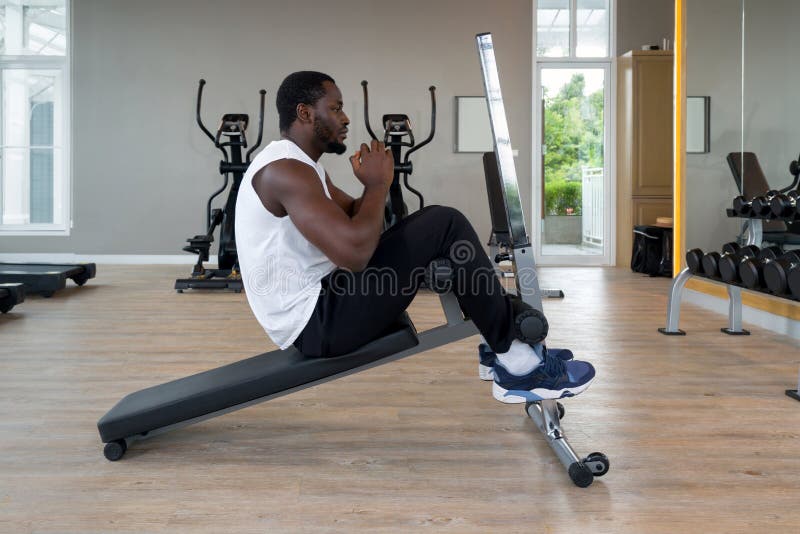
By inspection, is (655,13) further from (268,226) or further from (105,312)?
(268,226)

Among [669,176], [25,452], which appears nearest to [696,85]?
[669,176]

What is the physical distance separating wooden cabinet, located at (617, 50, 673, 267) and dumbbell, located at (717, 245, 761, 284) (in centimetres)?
384

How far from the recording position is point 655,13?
7480mm

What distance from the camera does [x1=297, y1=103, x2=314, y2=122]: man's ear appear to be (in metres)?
1.93

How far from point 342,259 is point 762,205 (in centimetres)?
240

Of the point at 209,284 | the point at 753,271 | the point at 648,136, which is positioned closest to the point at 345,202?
the point at 753,271

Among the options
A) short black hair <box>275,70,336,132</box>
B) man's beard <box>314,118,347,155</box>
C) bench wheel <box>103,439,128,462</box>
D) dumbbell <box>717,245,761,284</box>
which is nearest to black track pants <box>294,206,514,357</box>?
man's beard <box>314,118,347,155</box>

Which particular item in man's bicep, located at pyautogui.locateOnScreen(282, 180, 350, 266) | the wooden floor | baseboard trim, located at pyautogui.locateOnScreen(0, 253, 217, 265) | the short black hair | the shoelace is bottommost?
the wooden floor

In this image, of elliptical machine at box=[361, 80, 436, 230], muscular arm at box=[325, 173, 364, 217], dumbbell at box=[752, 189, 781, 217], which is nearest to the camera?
muscular arm at box=[325, 173, 364, 217]

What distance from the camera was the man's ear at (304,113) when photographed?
193 centimetres

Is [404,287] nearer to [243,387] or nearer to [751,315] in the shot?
[243,387]

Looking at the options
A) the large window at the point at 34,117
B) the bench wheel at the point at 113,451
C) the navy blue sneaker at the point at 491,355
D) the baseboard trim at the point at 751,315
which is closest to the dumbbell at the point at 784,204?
the baseboard trim at the point at 751,315

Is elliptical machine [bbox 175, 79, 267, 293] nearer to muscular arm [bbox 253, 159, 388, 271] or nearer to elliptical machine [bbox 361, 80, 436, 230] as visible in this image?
elliptical machine [bbox 361, 80, 436, 230]

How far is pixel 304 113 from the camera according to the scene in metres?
1.93
